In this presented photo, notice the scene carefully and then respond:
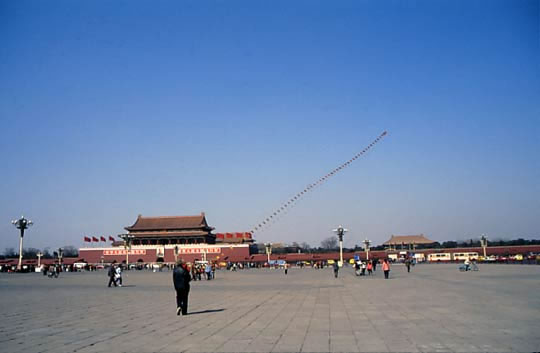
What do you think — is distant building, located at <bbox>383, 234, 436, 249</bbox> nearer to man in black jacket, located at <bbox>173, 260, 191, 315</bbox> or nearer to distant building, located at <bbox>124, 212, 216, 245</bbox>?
distant building, located at <bbox>124, 212, 216, 245</bbox>

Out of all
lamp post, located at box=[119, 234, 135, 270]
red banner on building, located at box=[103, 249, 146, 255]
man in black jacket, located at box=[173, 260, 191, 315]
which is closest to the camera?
man in black jacket, located at box=[173, 260, 191, 315]

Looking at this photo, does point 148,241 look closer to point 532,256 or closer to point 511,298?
point 532,256

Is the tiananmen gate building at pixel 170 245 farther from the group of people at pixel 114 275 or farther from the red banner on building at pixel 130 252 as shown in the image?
the group of people at pixel 114 275

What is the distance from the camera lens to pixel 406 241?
108 metres

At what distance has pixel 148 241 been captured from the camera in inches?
3162

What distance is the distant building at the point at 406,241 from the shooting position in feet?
349

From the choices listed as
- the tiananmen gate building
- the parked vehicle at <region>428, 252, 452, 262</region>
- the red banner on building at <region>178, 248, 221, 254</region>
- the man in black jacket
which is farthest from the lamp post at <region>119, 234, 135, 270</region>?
the man in black jacket

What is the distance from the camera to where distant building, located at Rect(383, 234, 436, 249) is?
349ft

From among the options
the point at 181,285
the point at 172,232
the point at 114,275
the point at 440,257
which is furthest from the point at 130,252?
the point at 181,285

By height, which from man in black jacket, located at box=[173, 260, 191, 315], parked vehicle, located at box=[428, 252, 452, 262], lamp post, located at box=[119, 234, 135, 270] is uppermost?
lamp post, located at box=[119, 234, 135, 270]

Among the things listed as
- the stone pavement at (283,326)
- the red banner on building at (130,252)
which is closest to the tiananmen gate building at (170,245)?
the red banner on building at (130,252)

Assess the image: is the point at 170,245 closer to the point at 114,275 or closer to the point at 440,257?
the point at 440,257

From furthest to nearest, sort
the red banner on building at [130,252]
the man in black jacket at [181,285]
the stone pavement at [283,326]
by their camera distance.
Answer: the red banner on building at [130,252]
the man in black jacket at [181,285]
the stone pavement at [283,326]

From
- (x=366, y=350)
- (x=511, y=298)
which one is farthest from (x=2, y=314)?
(x=511, y=298)
